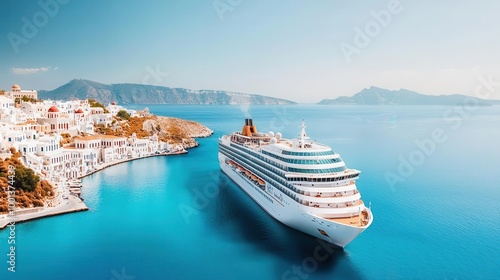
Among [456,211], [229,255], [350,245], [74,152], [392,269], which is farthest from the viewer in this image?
[74,152]

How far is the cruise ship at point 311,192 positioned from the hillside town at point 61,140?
2698 cm

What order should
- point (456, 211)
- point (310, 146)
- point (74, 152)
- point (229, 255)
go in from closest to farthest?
point (229, 255) < point (310, 146) < point (456, 211) < point (74, 152)

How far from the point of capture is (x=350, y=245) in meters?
26.0

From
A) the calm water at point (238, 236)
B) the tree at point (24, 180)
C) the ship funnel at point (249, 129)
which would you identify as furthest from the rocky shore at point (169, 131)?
the tree at point (24, 180)

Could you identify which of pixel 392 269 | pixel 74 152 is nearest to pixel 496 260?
pixel 392 269

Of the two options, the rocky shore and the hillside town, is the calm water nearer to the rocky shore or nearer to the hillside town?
the hillside town

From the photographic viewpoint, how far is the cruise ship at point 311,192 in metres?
24.5

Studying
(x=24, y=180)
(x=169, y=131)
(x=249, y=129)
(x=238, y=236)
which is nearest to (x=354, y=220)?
(x=238, y=236)

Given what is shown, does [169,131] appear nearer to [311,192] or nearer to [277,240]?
[277,240]

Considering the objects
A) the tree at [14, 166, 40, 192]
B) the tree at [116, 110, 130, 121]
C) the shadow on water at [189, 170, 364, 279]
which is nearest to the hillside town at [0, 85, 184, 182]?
the tree at [116, 110, 130, 121]

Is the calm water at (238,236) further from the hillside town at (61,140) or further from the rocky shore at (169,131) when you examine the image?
the rocky shore at (169,131)

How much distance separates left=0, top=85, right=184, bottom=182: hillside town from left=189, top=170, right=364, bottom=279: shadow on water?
22.8 meters

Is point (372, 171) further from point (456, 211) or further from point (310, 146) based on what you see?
point (310, 146)

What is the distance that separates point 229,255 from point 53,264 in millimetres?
12254
